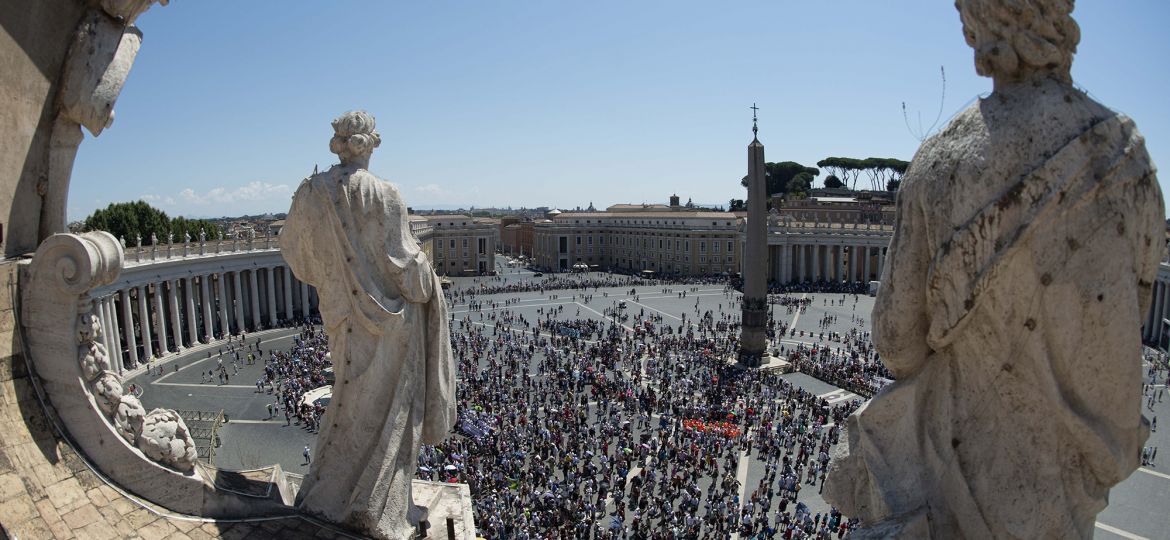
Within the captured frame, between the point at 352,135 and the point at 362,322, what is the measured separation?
4.19ft

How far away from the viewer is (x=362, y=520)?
4.68 meters

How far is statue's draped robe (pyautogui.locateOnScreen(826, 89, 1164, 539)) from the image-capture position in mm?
2062

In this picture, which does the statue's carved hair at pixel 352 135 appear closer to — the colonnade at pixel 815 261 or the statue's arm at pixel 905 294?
the statue's arm at pixel 905 294

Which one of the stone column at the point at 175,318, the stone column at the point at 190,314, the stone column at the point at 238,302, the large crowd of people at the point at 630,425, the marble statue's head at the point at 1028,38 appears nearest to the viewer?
the marble statue's head at the point at 1028,38

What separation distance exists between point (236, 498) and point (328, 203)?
1.90m

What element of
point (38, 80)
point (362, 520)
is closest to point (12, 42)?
point (38, 80)

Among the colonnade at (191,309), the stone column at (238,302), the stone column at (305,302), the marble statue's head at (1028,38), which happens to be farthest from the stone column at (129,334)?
the marble statue's head at (1028,38)

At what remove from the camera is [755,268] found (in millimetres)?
28891

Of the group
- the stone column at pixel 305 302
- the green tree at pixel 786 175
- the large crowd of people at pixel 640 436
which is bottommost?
the large crowd of people at pixel 640 436

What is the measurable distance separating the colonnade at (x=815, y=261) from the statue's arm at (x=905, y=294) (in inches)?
2401

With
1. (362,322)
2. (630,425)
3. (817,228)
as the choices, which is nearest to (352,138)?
(362,322)

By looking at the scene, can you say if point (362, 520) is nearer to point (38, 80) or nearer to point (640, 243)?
point (38, 80)

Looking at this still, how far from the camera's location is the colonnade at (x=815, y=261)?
61.1 metres

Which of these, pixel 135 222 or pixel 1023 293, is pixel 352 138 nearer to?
pixel 1023 293
